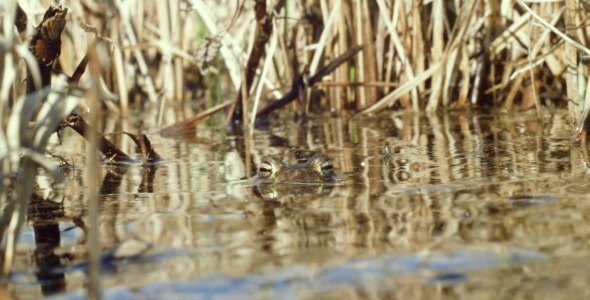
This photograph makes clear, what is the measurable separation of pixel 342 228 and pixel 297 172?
3.48 ft

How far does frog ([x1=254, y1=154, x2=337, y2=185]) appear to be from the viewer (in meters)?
3.99

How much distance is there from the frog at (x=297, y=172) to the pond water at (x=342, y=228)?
7cm

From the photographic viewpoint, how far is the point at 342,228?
298 centimetres

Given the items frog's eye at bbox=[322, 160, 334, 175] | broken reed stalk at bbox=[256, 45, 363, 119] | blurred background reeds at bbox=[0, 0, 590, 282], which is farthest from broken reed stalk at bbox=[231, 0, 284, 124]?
frog's eye at bbox=[322, 160, 334, 175]

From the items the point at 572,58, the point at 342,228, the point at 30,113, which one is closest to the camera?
the point at 30,113

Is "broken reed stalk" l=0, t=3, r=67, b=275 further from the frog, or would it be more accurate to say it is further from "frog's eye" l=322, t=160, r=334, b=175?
"frog's eye" l=322, t=160, r=334, b=175

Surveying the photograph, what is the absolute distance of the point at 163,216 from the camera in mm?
3324

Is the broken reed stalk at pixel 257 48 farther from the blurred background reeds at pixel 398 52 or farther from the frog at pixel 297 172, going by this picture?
the frog at pixel 297 172

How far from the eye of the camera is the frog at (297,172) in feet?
13.1

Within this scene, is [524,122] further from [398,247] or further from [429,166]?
[398,247]

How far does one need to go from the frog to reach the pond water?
0.24ft

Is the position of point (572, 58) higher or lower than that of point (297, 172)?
higher

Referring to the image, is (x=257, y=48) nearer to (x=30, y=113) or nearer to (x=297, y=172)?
(x=297, y=172)

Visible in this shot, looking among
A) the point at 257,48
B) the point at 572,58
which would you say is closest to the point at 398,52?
the point at 257,48
